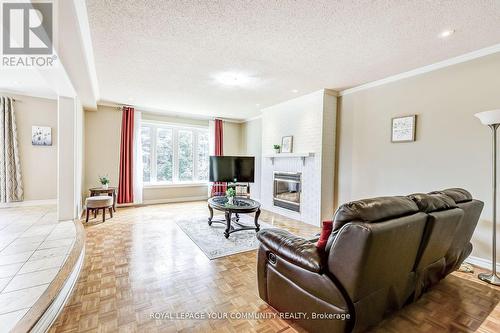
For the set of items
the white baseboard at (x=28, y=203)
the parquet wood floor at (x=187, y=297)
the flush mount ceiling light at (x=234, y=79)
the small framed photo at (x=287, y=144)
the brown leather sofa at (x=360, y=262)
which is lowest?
the parquet wood floor at (x=187, y=297)

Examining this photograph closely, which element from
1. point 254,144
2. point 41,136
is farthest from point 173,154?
point 41,136

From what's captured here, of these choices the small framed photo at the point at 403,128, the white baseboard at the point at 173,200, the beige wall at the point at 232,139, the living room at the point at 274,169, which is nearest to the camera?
the living room at the point at 274,169

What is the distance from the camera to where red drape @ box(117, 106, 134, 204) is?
18.2ft

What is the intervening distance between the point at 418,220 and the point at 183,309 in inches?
74.4

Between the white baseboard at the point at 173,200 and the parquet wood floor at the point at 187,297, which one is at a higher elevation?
the white baseboard at the point at 173,200

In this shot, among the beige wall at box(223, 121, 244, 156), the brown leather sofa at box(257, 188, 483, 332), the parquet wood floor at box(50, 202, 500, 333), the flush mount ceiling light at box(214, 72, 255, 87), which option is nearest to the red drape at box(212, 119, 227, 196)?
the beige wall at box(223, 121, 244, 156)

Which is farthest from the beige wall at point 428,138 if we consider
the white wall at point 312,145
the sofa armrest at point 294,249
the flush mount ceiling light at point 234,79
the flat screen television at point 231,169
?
the sofa armrest at point 294,249

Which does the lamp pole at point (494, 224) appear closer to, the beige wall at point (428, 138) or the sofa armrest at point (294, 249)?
the beige wall at point (428, 138)

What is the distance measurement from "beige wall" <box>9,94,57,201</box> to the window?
193 centimetres

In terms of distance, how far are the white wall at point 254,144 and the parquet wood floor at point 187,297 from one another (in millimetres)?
3566

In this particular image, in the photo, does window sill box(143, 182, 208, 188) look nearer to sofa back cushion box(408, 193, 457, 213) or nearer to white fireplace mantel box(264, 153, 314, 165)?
white fireplace mantel box(264, 153, 314, 165)

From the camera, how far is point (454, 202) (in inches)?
76.9

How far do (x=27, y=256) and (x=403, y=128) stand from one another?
518 centimetres

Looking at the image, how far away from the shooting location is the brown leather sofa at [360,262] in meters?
1.31
